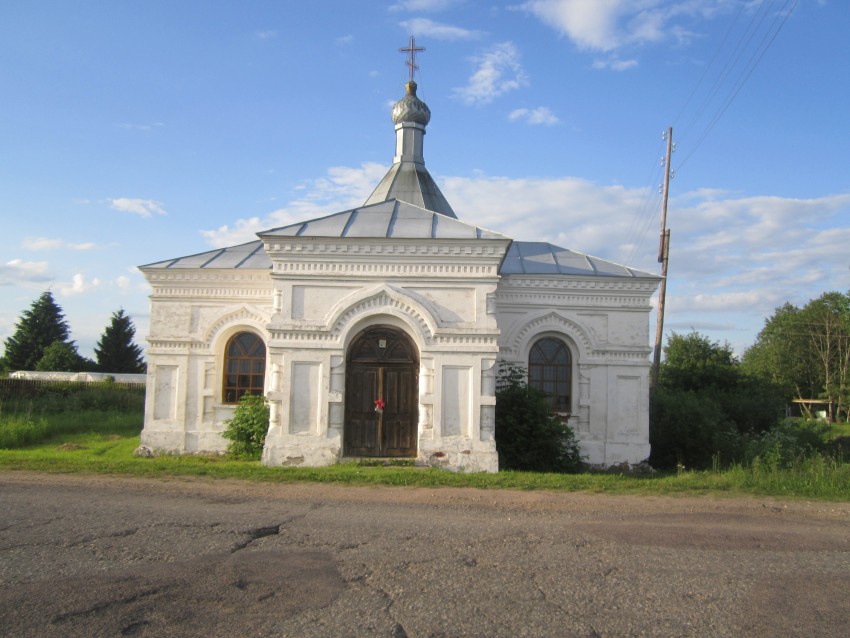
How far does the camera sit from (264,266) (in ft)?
48.8

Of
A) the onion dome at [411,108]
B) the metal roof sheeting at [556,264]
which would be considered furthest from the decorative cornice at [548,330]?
the onion dome at [411,108]

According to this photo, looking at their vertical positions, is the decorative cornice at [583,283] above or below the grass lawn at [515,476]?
above

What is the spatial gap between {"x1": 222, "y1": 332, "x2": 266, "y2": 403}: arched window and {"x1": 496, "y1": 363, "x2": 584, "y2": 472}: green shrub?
17.0 ft

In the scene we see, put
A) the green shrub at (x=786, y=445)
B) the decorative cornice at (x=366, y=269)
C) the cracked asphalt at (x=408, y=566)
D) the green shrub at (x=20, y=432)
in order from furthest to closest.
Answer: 1. the green shrub at (x=20, y=432)
2. the green shrub at (x=786, y=445)
3. the decorative cornice at (x=366, y=269)
4. the cracked asphalt at (x=408, y=566)

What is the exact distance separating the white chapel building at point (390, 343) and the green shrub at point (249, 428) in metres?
0.76

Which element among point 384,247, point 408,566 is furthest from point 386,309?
point 408,566

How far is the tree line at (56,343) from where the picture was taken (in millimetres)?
45656

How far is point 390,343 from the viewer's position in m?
12.5

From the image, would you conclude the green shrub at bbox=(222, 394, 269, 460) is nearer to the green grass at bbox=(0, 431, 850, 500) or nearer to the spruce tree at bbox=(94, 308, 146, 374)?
the green grass at bbox=(0, 431, 850, 500)

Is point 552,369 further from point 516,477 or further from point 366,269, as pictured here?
point 366,269

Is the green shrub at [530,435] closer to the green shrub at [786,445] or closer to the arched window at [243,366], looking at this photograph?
the green shrub at [786,445]

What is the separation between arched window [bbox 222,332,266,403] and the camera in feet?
48.1

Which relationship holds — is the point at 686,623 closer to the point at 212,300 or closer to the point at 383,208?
the point at 383,208

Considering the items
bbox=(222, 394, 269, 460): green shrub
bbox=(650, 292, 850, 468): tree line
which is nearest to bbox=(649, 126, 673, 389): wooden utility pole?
bbox=(650, 292, 850, 468): tree line
